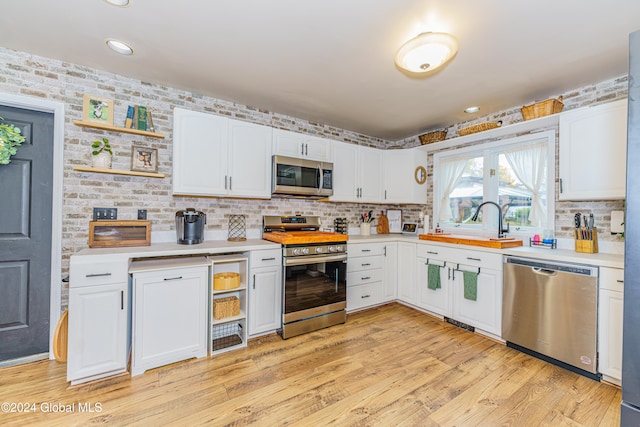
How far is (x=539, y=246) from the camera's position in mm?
2926

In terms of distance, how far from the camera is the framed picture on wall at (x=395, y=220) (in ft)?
15.0

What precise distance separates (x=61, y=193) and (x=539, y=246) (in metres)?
4.65

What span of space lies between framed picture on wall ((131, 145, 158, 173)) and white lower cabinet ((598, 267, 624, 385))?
13.1 ft

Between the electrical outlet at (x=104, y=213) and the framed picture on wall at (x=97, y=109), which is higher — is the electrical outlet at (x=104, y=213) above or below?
below

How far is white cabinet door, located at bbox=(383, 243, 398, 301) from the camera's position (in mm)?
3729

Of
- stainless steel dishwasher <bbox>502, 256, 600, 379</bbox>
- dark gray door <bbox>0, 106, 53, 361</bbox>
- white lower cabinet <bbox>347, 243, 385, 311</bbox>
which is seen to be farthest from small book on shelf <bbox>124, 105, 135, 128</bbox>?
stainless steel dishwasher <bbox>502, 256, 600, 379</bbox>

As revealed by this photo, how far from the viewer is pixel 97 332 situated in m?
2.03

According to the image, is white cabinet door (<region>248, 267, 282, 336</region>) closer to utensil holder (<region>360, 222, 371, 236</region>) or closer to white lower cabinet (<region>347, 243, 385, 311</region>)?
white lower cabinet (<region>347, 243, 385, 311</region>)

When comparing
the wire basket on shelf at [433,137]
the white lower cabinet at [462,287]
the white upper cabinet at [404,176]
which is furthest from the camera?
the white upper cabinet at [404,176]

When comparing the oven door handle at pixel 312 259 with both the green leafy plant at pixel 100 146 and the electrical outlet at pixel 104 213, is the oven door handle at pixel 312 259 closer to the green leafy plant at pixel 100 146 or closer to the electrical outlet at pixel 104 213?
the electrical outlet at pixel 104 213

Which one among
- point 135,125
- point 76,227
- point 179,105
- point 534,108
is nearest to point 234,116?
point 179,105

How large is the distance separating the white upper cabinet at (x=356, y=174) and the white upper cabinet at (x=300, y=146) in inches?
7.0

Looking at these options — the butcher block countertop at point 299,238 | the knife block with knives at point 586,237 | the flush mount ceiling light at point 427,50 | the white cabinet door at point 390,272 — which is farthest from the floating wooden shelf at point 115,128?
the knife block with knives at point 586,237

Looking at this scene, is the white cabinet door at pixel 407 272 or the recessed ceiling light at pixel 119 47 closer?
the recessed ceiling light at pixel 119 47
